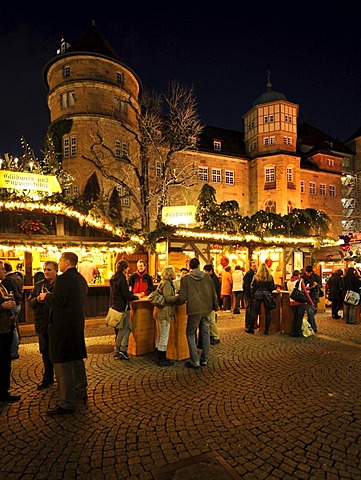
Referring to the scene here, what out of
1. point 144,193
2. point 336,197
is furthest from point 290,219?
point 336,197

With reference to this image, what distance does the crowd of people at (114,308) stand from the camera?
4246 millimetres

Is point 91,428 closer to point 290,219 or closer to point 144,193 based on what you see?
point 290,219

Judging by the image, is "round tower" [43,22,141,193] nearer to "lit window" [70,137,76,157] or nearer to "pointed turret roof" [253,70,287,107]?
"lit window" [70,137,76,157]

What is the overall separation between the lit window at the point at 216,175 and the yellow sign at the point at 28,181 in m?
24.3

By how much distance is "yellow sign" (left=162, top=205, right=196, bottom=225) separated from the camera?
12562mm

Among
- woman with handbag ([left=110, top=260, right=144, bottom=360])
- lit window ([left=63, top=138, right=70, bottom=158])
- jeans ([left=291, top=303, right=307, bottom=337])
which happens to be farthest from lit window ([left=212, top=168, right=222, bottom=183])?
woman with handbag ([left=110, top=260, right=144, bottom=360])

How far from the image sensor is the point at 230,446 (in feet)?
11.2

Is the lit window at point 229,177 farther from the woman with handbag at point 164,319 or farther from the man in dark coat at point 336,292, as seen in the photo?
the woman with handbag at point 164,319

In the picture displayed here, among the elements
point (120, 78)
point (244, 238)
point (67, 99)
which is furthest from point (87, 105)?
point (244, 238)

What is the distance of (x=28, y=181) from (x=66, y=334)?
7876mm

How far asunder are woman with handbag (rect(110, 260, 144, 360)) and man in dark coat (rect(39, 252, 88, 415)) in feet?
6.30

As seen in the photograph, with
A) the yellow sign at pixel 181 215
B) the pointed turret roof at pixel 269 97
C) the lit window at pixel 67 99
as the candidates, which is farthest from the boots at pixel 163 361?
the pointed turret roof at pixel 269 97

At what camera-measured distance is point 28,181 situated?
10562mm

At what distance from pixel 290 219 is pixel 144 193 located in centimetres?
1062
